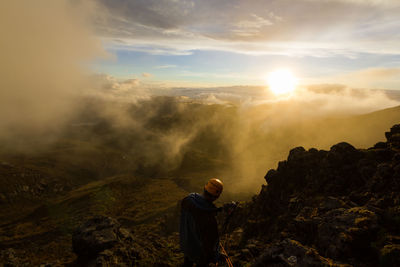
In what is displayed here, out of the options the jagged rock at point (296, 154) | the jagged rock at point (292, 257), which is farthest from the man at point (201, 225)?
the jagged rock at point (296, 154)

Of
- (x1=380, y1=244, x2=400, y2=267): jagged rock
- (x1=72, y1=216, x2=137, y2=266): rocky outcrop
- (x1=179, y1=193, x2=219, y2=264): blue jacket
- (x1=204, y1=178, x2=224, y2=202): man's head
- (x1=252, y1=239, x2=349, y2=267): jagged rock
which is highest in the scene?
(x1=204, y1=178, x2=224, y2=202): man's head

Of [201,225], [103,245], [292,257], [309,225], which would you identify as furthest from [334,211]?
[103,245]

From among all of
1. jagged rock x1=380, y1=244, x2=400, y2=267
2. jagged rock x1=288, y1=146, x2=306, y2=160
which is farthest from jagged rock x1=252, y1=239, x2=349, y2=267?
jagged rock x1=288, y1=146, x2=306, y2=160

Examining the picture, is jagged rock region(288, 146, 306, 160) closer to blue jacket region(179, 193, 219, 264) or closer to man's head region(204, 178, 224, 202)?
blue jacket region(179, 193, 219, 264)

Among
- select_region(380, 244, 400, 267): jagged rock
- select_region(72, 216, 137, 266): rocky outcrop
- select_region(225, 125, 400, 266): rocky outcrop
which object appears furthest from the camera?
select_region(72, 216, 137, 266): rocky outcrop

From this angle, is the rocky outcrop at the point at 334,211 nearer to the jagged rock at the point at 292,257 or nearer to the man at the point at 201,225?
the jagged rock at the point at 292,257

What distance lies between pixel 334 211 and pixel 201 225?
1084cm

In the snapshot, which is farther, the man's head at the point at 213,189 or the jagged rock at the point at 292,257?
the jagged rock at the point at 292,257

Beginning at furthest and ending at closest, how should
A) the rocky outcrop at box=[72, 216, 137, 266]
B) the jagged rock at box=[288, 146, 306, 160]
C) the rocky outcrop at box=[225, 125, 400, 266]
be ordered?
the jagged rock at box=[288, 146, 306, 160] < the rocky outcrop at box=[72, 216, 137, 266] < the rocky outcrop at box=[225, 125, 400, 266]

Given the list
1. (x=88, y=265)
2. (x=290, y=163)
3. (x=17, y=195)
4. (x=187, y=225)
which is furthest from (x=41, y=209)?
(x=187, y=225)

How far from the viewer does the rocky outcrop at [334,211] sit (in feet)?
34.9

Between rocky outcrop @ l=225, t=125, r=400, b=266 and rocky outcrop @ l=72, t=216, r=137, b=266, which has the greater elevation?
rocky outcrop @ l=225, t=125, r=400, b=266

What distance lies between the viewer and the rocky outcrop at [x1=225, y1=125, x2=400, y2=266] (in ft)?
34.9

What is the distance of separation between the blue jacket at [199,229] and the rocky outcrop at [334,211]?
4.81 m
